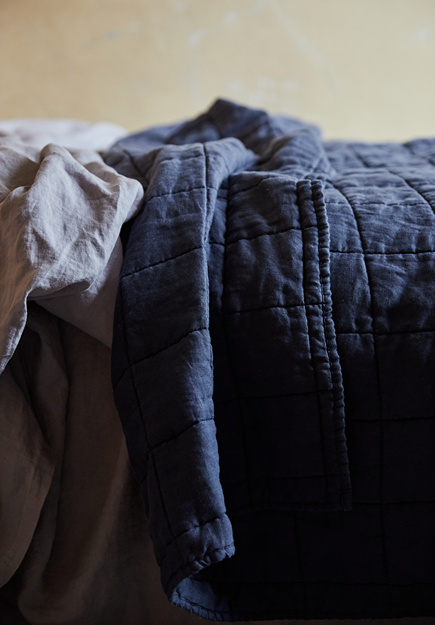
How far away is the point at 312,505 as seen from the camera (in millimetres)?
537

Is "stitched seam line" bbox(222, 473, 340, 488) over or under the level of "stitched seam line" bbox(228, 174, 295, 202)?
under

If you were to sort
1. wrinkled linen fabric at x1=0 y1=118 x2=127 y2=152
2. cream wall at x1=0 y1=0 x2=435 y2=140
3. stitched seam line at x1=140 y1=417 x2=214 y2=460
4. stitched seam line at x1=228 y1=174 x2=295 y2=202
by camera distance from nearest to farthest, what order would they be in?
stitched seam line at x1=140 y1=417 x2=214 y2=460 < stitched seam line at x1=228 y1=174 x2=295 y2=202 < wrinkled linen fabric at x1=0 y1=118 x2=127 y2=152 < cream wall at x1=0 y1=0 x2=435 y2=140

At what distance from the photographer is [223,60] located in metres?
2.30

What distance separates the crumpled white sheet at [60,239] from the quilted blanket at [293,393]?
4 centimetres

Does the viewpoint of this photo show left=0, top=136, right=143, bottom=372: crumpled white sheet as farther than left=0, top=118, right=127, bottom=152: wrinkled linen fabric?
No

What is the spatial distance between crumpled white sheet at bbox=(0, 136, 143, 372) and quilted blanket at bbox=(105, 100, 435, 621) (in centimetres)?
4

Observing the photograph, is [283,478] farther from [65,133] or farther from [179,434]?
[65,133]

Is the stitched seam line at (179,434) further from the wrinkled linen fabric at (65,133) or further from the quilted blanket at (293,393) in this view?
the wrinkled linen fabric at (65,133)

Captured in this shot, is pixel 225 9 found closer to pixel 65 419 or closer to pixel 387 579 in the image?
pixel 65 419

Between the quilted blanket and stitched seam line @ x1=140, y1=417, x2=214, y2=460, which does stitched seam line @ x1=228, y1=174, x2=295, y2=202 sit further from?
stitched seam line @ x1=140, y1=417, x2=214, y2=460

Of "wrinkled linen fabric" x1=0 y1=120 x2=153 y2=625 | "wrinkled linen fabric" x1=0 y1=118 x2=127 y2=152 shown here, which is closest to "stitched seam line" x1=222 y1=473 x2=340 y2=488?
"wrinkled linen fabric" x1=0 y1=120 x2=153 y2=625

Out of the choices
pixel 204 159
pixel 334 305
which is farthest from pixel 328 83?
pixel 334 305

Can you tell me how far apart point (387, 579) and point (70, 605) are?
14.1 inches

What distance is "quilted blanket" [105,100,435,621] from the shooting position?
51 cm
